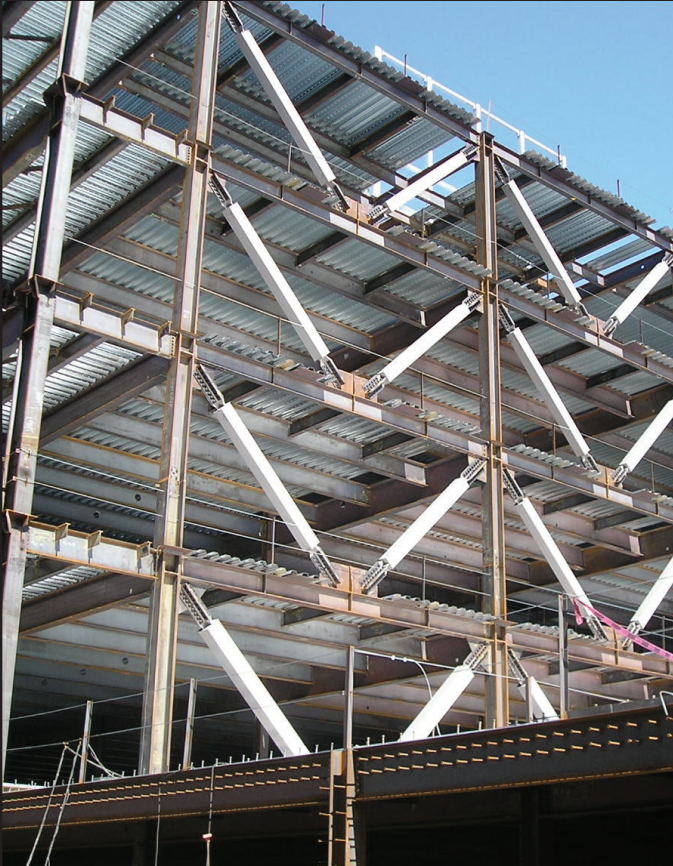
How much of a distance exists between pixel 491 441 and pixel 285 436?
471cm

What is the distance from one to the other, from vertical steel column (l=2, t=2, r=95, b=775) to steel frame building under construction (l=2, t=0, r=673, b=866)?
0.06 metres

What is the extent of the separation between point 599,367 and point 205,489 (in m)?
11.9

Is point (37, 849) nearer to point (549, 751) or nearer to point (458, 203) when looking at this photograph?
point (549, 751)

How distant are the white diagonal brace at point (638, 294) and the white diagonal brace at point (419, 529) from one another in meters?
6.84

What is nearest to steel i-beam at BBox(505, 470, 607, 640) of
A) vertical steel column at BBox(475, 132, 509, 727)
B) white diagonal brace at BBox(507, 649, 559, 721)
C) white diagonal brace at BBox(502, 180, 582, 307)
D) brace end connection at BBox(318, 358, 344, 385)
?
vertical steel column at BBox(475, 132, 509, 727)

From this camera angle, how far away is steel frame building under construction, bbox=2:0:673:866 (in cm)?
1463

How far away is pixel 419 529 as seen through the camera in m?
21.4

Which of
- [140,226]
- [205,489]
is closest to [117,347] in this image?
[140,226]

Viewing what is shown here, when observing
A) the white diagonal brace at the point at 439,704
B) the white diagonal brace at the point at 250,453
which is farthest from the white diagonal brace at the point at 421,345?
the white diagonal brace at the point at 439,704

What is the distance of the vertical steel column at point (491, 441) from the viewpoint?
21.9 metres

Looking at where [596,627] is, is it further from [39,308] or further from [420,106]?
[39,308]

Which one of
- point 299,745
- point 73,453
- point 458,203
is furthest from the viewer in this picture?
point 458,203

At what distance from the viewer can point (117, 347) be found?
19.0 metres

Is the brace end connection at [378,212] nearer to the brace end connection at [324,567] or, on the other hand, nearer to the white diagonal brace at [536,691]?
the brace end connection at [324,567]
